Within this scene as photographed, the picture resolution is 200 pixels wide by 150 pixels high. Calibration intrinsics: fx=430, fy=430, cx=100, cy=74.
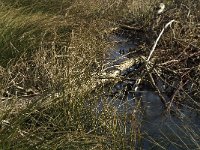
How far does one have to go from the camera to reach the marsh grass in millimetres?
2639

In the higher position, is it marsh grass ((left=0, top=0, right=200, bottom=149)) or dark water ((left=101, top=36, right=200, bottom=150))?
marsh grass ((left=0, top=0, right=200, bottom=149))

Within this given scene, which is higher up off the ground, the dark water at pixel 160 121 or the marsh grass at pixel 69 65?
the marsh grass at pixel 69 65

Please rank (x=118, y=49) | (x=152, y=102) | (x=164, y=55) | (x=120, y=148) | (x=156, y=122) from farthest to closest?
(x=118, y=49)
(x=164, y=55)
(x=152, y=102)
(x=156, y=122)
(x=120, y=148)

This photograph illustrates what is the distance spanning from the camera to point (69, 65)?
3.15 meters

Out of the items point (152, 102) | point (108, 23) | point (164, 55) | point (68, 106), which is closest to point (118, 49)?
point (108, 23)

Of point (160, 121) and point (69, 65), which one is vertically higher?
point (69, 65)

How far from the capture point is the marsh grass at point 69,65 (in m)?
2.64

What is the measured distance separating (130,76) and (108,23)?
1.80 meters

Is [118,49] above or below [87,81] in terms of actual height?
below

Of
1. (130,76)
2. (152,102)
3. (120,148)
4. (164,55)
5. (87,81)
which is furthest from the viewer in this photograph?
(164,55)

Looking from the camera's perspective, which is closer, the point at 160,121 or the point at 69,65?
the point at 69,65

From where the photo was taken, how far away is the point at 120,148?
2867 millimetres

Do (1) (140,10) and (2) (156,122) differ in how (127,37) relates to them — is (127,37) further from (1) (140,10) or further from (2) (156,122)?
(2) (156,122)

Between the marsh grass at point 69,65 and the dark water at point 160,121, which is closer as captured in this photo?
the marsh grass at point 69,65
